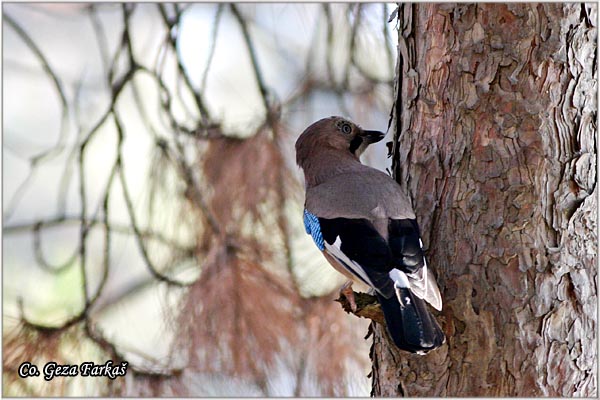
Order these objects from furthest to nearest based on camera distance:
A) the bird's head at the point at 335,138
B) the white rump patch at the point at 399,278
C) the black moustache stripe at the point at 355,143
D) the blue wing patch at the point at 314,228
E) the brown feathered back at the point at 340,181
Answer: the black moustache stripe at the point at 355,143 < the bird's head at the point at 335,138 < the blue wing patch at the point at 314,228 < the brown feathered back at the point at 340,181 < the white rump patch at the point at 399,278

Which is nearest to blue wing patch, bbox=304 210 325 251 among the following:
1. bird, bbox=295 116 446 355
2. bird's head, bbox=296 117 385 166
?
bird, bbox=295 116 446 355

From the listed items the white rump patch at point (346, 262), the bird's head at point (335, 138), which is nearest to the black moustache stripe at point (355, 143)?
the bird's head at point (335, 138)

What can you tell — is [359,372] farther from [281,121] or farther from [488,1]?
[488,1]

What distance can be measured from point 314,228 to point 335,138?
1.88 ft

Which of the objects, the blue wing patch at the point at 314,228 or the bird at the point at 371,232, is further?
the blue wing patch at the point at 314,228

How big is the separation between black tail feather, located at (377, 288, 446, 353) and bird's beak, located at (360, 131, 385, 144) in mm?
1042

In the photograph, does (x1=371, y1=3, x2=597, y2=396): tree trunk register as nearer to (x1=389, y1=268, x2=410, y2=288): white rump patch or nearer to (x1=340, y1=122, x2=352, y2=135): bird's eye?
(x1=389, y1=268, x2=410, y2=288): white rump patch

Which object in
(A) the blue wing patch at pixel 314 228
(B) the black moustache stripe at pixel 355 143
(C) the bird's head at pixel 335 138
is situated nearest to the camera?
(A) the blue wing patch at pixel 314 228

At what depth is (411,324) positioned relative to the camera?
2199 millimetres

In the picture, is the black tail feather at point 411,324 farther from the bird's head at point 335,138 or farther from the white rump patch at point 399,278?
the bird's head at point 335,138

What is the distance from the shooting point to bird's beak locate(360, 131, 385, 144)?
10.6 ft

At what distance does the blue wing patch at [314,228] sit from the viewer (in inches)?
107

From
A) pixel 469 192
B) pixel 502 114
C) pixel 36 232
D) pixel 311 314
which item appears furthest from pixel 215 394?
pixel 502 114

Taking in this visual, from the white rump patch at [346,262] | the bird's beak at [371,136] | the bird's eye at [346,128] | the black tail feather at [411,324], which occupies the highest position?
the bird's eye at [346,128]
